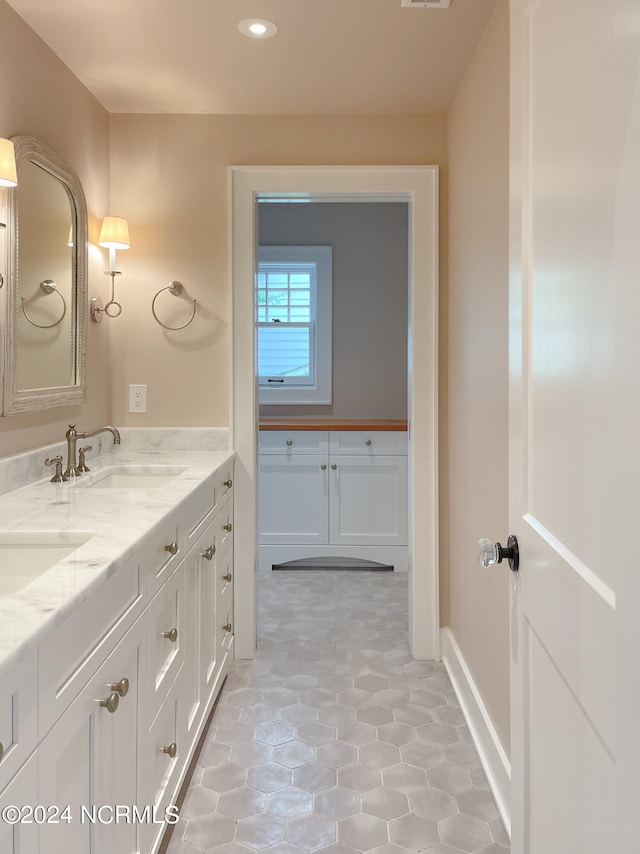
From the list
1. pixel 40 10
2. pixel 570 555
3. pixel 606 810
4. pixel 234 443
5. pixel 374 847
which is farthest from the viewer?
pixel 234 443

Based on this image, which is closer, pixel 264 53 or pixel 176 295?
pixel 264 53

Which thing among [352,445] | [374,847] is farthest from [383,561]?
[374,847]

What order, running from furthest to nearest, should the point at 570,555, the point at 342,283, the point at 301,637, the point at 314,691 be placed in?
the point at 342,283 → the point at 301,637 → the point at 314,691 → the point at 570,555

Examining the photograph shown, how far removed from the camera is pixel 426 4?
191 centimetres

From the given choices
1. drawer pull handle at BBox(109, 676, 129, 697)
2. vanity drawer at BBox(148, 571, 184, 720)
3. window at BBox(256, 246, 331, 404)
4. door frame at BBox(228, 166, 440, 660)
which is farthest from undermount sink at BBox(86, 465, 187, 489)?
window at BBox(256, 246, 331, 404)

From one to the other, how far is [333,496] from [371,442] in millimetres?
413

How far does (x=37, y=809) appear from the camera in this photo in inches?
34.9

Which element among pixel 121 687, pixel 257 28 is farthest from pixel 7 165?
pixel 121 687

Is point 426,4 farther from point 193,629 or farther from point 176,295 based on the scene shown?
point 193,629

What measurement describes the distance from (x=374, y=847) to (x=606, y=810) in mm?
1130

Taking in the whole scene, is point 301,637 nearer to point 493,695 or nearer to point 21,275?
point 493,695

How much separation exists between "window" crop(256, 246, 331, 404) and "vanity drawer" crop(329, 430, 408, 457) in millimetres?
529

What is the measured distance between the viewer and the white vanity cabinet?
4.01 m

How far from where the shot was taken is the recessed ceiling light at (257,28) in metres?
2.01
